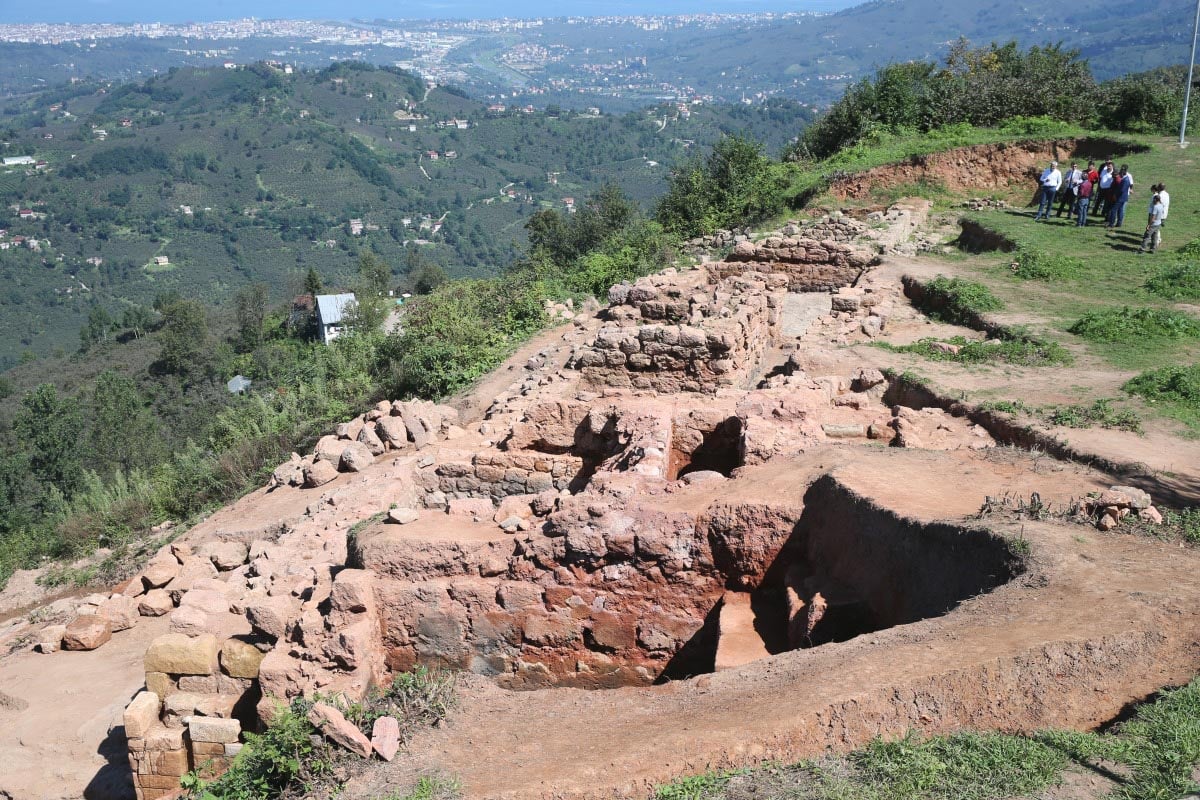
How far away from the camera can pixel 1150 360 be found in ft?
38.6

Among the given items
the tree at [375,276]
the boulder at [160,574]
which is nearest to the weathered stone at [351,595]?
the boulder at [160,574]

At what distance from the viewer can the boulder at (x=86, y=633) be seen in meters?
10.1

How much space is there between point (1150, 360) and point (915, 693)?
361 inches

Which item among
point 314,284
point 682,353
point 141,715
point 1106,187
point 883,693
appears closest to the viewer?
point 883,693

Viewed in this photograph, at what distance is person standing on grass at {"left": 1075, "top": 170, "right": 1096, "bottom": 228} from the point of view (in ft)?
60.8

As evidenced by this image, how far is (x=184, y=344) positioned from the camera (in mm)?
51594

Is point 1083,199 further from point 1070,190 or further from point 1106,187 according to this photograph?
point 1070,190

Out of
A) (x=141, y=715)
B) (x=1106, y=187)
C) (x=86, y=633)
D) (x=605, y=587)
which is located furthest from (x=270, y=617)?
(x=1106, y=187)

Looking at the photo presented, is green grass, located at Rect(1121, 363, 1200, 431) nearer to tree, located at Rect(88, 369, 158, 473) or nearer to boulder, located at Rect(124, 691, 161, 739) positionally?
boulder, located at Rect(124, 691, 161, 739)

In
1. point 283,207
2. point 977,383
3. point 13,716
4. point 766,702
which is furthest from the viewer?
point 283,207

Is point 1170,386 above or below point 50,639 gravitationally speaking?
above

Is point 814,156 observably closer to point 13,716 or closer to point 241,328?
point 13,716

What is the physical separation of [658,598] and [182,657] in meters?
4.12

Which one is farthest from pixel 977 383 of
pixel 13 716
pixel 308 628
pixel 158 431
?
pixel 158 431
